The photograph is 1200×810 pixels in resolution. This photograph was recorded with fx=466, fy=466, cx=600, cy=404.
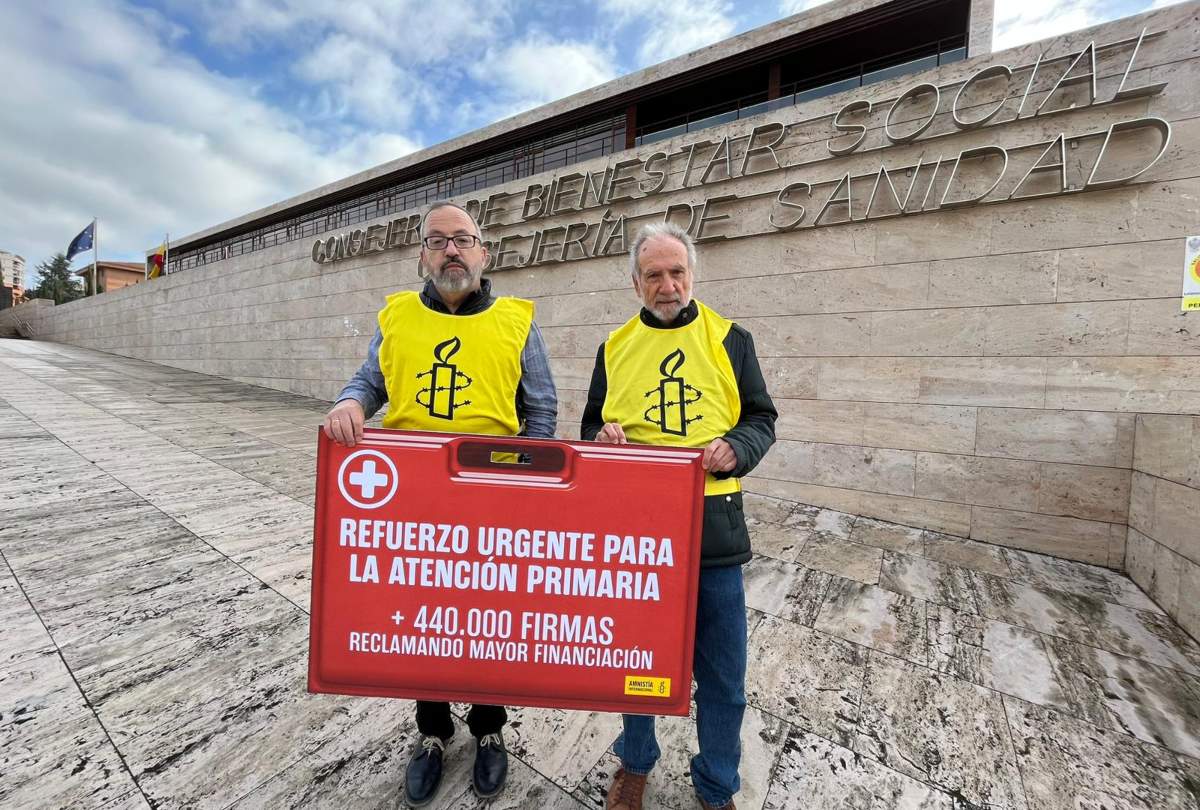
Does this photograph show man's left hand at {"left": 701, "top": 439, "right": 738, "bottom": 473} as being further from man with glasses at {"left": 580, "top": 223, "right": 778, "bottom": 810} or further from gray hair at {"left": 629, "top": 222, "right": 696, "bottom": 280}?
gray hair at {"left": 629, "top": 222, "right": 696, "bottom": 280}

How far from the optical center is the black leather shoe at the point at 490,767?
1560 mm

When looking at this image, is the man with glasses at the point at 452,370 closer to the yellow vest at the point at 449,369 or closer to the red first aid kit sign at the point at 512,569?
the yellow vest at the point at 449,369

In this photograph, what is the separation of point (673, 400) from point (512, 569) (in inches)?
26.7

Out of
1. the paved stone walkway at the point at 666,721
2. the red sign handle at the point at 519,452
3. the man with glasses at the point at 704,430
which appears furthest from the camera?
the paved stone walkway at the point at 666,721

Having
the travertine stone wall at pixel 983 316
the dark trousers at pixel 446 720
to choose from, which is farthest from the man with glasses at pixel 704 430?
the travertine stone wall at pixel 983 316

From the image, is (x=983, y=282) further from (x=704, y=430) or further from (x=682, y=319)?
(x=704, y=430)

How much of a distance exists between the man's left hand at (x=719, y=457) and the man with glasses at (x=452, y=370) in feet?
2.03

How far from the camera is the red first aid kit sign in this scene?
112 cm

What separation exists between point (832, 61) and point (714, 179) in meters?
2.96

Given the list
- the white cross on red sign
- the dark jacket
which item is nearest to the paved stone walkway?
→ the dark jacket

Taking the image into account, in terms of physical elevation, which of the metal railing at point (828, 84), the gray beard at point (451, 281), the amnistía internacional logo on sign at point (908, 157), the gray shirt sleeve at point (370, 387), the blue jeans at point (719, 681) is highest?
the metal railing at point (828, 84)

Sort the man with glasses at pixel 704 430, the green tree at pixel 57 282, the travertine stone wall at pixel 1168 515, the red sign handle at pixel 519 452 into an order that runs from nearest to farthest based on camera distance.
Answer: the red sign handle at pixel 519 452, the man with glasses at pixel 704 430, the travertine stone wall at pixel 1168 515, the green tree at pixel 57 282

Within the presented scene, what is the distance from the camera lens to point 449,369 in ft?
5.04

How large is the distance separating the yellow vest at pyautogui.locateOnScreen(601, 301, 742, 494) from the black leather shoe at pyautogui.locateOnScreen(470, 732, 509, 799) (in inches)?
47.4
